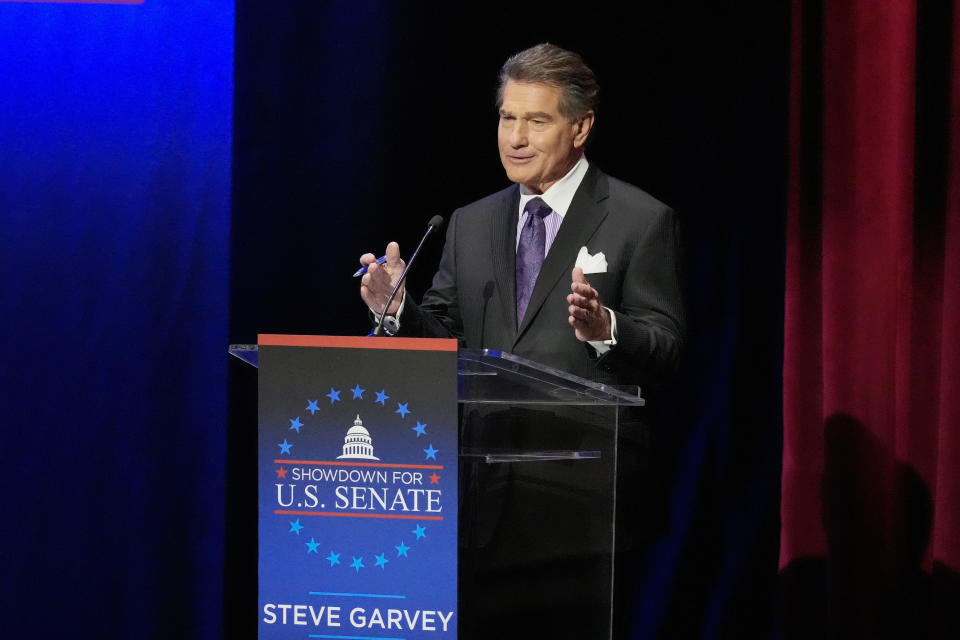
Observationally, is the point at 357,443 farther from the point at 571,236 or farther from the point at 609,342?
the point at 571,236

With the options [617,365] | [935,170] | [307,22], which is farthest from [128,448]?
[935,170]

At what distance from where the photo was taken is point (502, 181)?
3080 millimetres

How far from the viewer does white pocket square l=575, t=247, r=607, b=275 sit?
2488 mm

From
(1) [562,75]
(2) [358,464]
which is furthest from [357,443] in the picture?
(1) [562,75]

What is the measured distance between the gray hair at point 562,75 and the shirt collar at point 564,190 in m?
0.14

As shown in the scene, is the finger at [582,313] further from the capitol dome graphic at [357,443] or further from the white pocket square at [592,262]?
the white pocket square at [592,262]

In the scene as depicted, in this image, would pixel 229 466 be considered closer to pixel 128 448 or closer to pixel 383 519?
pixel 128 448

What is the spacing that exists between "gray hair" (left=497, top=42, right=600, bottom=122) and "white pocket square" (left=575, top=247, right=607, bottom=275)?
448 mm

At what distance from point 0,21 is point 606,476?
2854 millimetres

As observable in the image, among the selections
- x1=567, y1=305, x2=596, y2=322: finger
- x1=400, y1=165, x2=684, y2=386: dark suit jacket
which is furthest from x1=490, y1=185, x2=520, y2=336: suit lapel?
x1=567, y1=305, x2=596, y2=322: finger

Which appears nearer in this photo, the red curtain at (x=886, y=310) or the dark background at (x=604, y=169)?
the red curtain at (x=886, y=310)

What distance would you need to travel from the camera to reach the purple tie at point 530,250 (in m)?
2.59

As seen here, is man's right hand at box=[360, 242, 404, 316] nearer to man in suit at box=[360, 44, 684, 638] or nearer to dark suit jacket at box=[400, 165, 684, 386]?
man in suit at box=[360, 44, 684, 638]

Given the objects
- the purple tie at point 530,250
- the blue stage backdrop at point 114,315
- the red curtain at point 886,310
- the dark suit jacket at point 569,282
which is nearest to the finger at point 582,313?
the dark suit jacket at point 569,282
